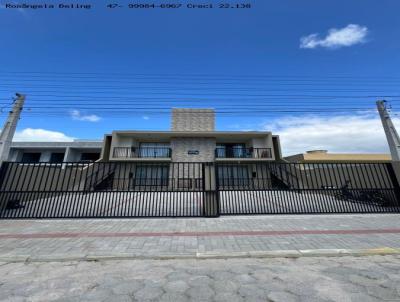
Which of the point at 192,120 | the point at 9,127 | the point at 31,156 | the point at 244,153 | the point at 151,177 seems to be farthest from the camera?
the point at 31,156

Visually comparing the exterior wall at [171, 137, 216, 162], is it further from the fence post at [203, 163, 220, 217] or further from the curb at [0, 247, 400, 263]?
the curb at [0, 247, 400, 263]

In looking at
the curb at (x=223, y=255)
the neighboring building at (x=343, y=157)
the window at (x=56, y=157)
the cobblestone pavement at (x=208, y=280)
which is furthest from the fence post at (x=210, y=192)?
the window at (x=56, y=157)

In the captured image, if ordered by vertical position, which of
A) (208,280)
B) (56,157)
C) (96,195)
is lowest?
(208,280)

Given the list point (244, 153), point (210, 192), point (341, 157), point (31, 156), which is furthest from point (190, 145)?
point (31, 156)

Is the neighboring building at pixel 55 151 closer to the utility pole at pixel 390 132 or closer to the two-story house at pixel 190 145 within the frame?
the two-story house at pixel 190 145

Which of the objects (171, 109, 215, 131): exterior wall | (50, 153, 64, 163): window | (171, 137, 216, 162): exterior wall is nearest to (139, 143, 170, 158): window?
(171, 137, 216, 162): exterior wall

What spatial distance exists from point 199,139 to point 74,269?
18.3 m

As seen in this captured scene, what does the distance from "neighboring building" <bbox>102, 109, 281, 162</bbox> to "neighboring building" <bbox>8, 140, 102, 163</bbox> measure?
877cm

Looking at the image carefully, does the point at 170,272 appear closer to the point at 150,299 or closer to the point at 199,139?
the point at 150,299

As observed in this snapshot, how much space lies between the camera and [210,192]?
7789 mm

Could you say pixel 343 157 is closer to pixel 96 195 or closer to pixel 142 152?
pixel 142 152

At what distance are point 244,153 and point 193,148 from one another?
5.61m

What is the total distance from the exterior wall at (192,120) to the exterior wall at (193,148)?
4.46ft

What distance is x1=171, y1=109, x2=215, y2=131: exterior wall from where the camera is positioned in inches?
861
